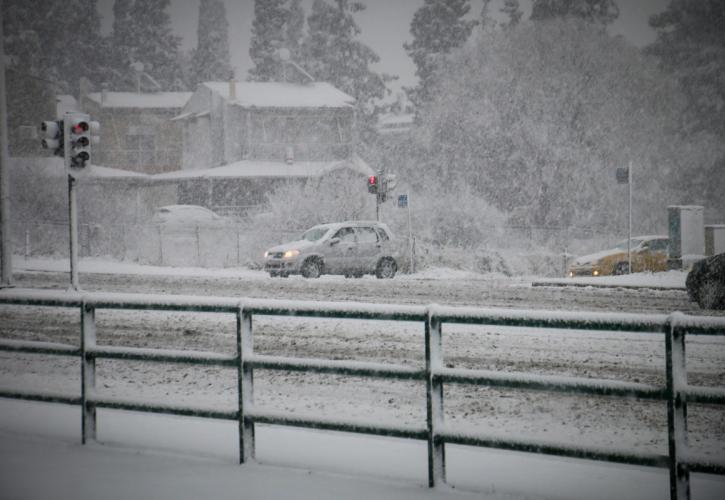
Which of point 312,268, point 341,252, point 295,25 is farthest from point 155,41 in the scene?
point 312,268

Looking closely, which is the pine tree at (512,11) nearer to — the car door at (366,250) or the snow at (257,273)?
the snow at (257,273)

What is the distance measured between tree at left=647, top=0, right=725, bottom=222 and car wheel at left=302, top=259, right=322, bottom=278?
107ft

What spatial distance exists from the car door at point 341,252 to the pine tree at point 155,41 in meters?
75.2

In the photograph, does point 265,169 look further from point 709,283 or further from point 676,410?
point 676,410

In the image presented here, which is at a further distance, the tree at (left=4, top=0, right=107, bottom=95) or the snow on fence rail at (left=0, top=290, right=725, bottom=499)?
the tree at (left=4, top=0, right=107, bottom=95)

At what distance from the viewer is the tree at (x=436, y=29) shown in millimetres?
77938

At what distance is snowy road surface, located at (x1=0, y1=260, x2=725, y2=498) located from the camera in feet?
26.5

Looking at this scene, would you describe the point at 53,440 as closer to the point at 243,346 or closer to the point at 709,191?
the point at 243,346

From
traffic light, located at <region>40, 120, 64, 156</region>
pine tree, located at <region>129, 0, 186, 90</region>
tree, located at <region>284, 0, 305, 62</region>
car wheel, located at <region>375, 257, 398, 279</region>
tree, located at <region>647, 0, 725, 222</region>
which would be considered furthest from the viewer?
tree, located at <region>284, 0, 305, 62</region>

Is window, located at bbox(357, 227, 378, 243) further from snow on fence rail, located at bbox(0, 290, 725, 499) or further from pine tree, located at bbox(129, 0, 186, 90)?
pine tree, located at bbox(129, 0, 186, 90)

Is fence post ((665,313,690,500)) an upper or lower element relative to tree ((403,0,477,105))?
lower

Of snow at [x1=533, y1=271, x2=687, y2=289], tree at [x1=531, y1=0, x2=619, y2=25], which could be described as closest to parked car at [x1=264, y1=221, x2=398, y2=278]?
snow at [x1=533, y1=271, x2=687, y2=289]

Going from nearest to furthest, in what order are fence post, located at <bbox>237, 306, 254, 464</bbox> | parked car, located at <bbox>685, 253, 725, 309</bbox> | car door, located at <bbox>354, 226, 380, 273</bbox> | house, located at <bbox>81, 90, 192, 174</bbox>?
fence post, located at <bbox>237, 306, 254, 464</bbox>, parked car, located at <bbox>685, 253, 725, 309</bbox>, car door, located at <bbox>354, 226, 380, 273</bbox>, house, located at <bbox>81, 90, 192, 174</bbox>

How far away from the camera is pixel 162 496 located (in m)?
5.78
